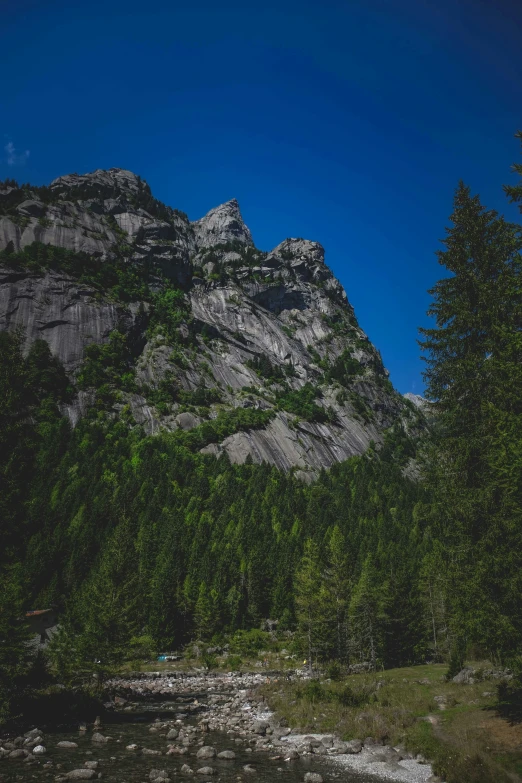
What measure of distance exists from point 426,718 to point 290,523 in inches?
3090

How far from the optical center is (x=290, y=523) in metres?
97.1

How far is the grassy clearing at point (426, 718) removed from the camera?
45.0 feet

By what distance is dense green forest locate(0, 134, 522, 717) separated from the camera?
18375 millimetres

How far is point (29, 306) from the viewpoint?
13975 centimetres

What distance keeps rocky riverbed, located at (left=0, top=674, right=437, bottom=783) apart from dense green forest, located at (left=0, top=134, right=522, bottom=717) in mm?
3487

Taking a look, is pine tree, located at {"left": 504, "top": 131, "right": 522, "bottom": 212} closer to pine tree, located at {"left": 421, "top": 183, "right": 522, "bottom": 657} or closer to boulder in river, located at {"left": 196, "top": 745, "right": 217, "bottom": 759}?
pine tree, located at {"left": 421, "top": 183, "right": 522, "bottom": 657}

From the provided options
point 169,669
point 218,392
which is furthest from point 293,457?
point 169,669

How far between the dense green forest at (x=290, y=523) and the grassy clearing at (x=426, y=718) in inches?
101

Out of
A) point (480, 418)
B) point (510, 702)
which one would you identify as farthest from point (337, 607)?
point (480, 418)

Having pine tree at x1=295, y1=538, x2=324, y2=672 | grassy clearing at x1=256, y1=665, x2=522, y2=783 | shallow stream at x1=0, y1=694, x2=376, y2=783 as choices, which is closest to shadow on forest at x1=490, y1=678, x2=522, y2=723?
grassy clearing at x1=256, y1=665, x2=522, y2=783

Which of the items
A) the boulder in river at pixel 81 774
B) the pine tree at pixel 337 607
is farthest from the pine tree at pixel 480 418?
the pine tree at pixel 337 607

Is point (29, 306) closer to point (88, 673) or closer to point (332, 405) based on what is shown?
point (332, 405)

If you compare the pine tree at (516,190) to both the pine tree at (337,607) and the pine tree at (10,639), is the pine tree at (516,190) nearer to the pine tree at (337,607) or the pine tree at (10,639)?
the pine tree at (10,639)

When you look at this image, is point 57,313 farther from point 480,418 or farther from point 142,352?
point 480,418
